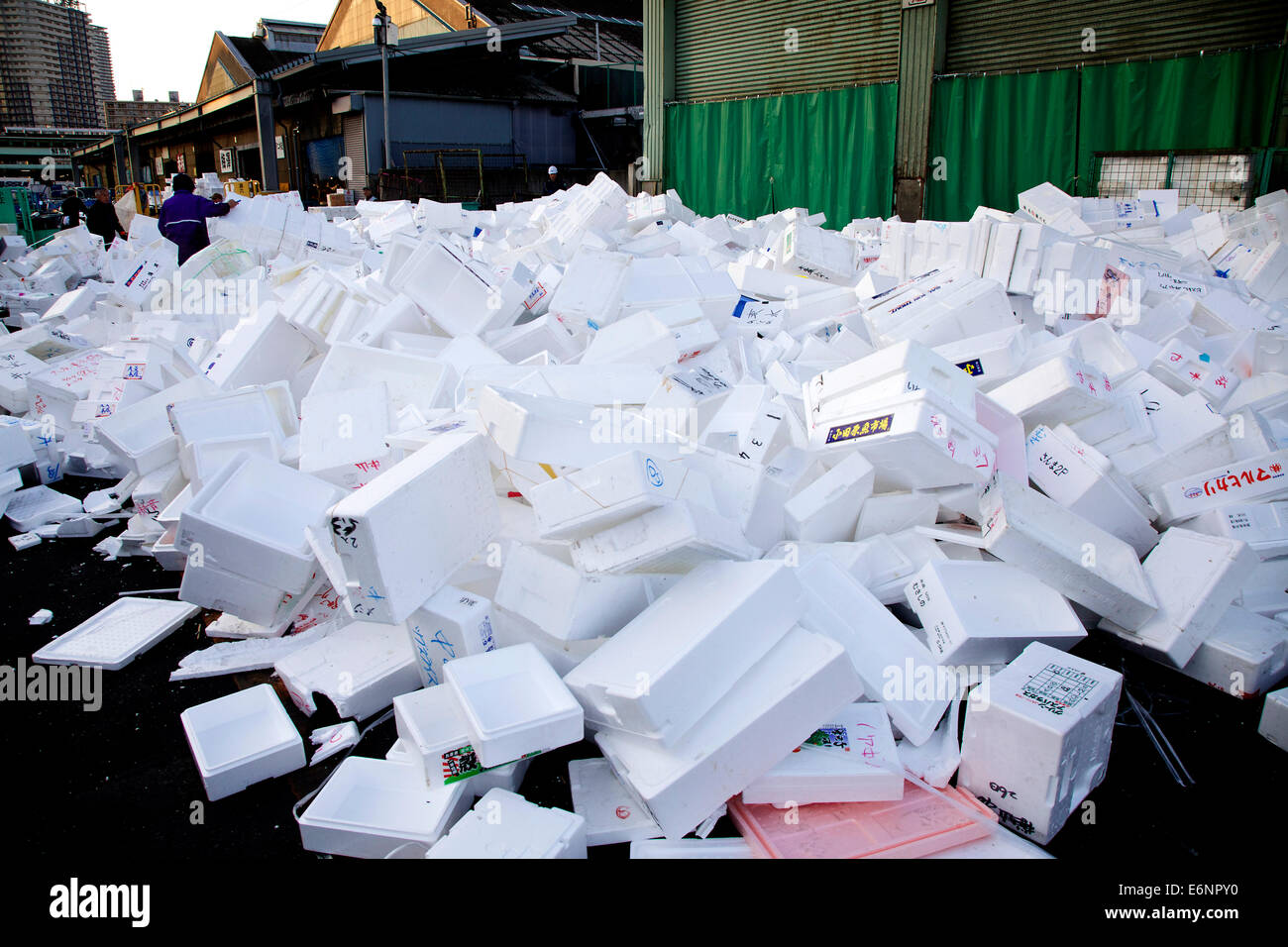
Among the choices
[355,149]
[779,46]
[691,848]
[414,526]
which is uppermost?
[779,46]

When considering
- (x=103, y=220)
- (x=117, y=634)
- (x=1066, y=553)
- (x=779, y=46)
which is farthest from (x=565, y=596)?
(x=103, y=220)

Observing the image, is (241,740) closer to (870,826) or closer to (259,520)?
(259,520)

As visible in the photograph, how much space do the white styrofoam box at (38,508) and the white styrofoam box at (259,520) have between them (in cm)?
171

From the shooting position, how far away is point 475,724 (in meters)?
1.96

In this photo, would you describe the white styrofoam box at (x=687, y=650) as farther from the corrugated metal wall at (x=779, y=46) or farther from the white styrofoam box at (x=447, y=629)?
the corrugated metal wall at (x=779, y=46)

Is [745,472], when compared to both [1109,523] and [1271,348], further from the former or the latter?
[1271,348]

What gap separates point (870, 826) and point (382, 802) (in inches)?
48.2

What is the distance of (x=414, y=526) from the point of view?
226cm

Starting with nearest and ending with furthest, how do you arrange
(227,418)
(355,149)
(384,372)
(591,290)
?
(227,418), (384,372), (591,290), (355,149)

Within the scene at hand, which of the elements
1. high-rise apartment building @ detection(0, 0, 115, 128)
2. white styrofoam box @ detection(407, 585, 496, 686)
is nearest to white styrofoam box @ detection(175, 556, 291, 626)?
white styrofoam box @ detection(407, 585, 496, 686)

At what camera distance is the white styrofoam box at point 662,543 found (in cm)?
216

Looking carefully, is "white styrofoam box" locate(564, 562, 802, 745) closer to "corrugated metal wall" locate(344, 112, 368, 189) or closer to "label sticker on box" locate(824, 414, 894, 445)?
"label sticker on box" locate(824, 414, 894, 445)

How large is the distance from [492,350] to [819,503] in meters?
1.86

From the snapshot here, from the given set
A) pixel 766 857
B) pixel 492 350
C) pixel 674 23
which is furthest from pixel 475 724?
pixel 674 23
